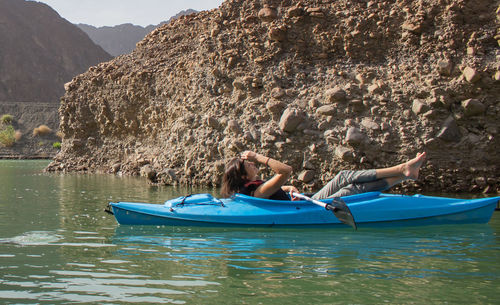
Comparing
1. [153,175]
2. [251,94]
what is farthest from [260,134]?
[153,175]

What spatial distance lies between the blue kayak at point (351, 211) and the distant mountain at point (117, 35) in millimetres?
154276

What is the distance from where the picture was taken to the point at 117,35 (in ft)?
545

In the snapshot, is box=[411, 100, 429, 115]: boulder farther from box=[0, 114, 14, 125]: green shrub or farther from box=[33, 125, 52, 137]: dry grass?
box=[0, 114, 14, 125]: green shrub

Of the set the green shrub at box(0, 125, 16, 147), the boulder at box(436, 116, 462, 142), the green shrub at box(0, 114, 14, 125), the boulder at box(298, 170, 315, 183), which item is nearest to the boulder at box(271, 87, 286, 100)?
the boulder at box(298, 170, 315, 183)

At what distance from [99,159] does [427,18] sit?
15.7m

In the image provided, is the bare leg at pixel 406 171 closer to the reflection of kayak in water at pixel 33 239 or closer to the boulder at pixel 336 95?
the reflection of kayak in water at pixel 33 239

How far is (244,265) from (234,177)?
7.16 feet

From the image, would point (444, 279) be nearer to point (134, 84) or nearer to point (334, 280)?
point (334, 280)

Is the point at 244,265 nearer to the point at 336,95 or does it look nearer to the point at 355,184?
the point at 355,184

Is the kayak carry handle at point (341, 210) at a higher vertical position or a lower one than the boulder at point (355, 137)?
lower

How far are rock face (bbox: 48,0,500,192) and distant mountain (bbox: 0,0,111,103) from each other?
6458 cm

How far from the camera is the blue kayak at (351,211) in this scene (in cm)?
632

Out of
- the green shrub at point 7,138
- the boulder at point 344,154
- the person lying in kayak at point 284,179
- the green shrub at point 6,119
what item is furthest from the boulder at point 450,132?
the green shrub at point 6,119

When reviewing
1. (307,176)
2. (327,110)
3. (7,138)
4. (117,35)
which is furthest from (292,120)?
(117,35)
